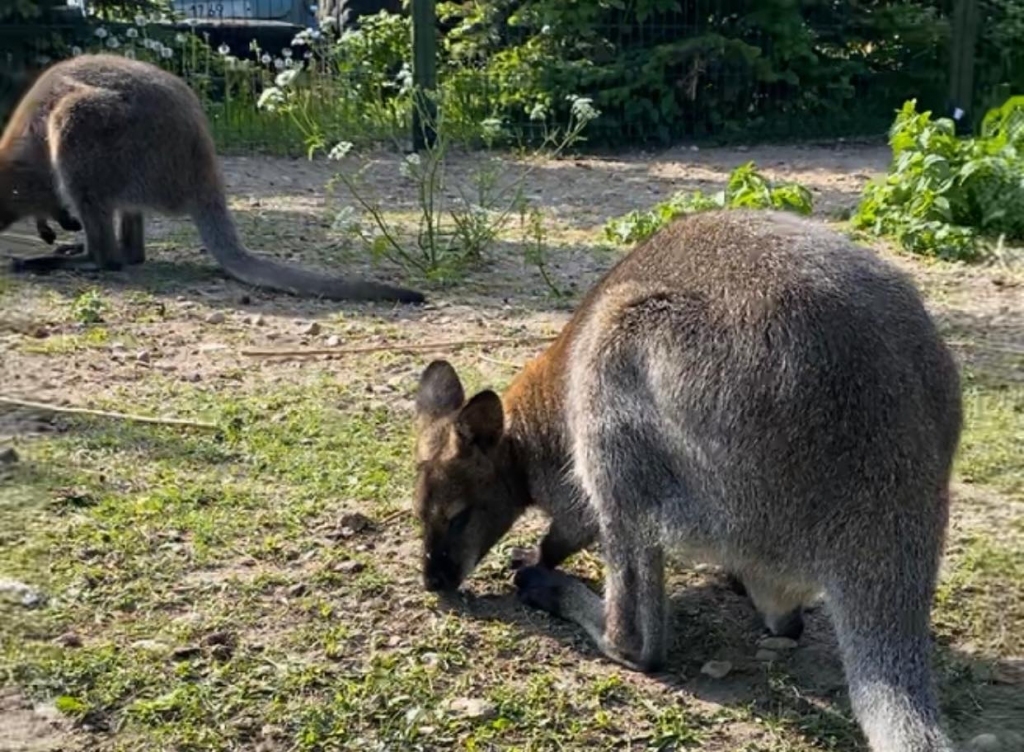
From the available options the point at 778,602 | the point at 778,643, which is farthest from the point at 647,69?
the point at 778,602

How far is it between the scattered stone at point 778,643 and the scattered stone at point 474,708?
0.71 metres

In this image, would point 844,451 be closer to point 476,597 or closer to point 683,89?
point 476,597

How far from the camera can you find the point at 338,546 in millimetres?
4055

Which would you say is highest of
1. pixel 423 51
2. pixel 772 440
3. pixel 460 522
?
pixel 423 51

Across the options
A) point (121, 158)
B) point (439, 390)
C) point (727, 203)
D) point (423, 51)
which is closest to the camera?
→ point (439, 390)

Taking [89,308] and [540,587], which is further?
[89,308]

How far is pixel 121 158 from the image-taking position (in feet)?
23.0

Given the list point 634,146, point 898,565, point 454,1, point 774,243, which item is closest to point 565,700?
point 898,565

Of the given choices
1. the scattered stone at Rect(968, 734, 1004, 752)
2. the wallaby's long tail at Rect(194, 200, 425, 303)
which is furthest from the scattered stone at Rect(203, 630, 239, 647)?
the wallaby's long tail at Rect(194, 200, 425, 303)

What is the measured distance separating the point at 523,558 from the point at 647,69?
315 inches

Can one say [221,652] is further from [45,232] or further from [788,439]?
[45,232]

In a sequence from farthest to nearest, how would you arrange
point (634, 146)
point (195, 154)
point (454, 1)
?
point (454, 1) < point (634, 146) < point (195, 154)

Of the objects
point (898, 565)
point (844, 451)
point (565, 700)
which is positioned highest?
point (844, 451)

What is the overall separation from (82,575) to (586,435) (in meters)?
1.30
